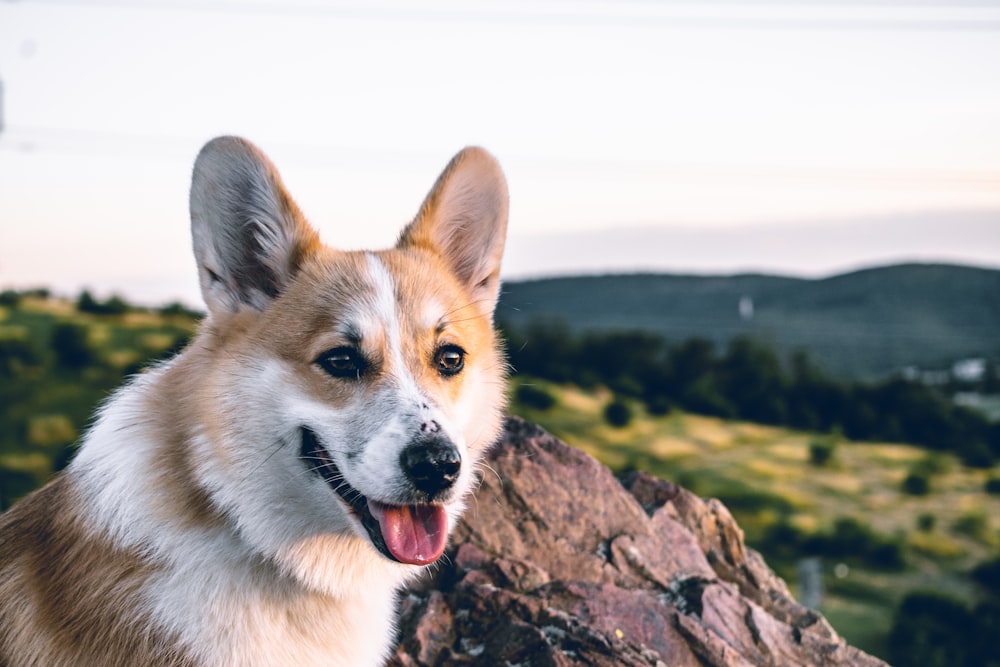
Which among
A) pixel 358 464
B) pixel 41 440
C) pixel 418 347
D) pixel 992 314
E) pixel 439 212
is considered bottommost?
pixel 41 440

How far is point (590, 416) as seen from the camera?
28.9 metres

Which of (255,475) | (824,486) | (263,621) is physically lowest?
(824,486)

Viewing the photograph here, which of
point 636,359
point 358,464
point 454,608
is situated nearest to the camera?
point 358,464

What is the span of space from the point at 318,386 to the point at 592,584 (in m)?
2.27

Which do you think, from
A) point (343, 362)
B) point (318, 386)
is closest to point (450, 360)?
point (343, 362)

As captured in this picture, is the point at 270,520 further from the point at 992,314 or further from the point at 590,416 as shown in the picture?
the point at 992,314

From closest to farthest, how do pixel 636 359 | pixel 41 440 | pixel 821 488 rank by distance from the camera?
1. pixel 41 440
2. pixel 821 488
3. pixel 636 359

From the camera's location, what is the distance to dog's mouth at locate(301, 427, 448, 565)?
159 inches

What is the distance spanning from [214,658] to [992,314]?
→ 39.5 metres

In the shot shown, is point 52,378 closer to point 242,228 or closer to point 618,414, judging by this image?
point 618,414

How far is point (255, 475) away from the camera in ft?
13.4

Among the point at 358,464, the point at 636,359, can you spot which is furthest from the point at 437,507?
the point at 636,359

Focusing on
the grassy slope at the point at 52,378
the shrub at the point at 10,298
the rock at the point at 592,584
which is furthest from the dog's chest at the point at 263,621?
the shrub at the point at 10,298

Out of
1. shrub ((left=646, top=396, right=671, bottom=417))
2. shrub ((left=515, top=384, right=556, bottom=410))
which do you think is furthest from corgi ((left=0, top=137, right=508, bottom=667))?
shrub ((left=646, top=396, right=671, bottom=417))
